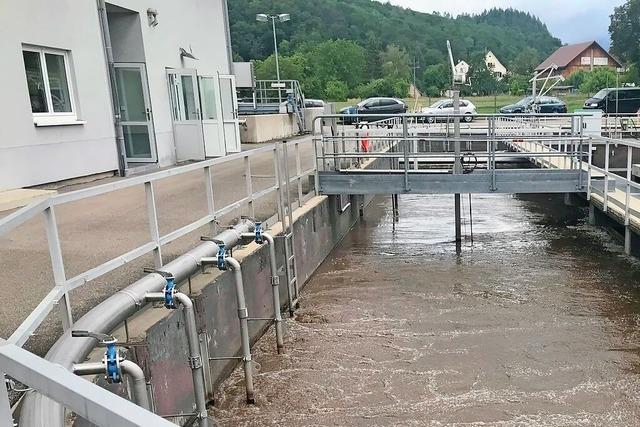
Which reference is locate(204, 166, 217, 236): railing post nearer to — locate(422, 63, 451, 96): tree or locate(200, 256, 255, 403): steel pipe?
locate(200, 256, 255, 403): steel pipe

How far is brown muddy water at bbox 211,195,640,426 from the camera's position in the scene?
537 cm

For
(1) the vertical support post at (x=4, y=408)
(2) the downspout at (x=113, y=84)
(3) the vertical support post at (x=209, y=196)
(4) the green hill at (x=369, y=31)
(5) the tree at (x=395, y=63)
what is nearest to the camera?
(1) the vertical support post at (x=4, y=408)

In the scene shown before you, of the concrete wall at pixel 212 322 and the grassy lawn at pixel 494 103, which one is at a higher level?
the grassy lawn at pixel 494 103

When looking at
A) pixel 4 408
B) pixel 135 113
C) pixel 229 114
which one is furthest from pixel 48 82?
pixel 4 408

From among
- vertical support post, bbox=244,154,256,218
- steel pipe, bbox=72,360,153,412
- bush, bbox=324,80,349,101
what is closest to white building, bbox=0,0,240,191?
vertical support post, bbox=244,154,256,218

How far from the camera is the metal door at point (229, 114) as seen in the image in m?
14.6

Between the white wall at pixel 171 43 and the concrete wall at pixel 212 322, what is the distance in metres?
5.47

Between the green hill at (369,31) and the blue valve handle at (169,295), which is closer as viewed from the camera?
the blue valve handle at (169,295)

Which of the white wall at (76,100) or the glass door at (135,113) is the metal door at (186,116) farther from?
the white wall at (76,100)

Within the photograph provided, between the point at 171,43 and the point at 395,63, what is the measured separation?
3331 inches

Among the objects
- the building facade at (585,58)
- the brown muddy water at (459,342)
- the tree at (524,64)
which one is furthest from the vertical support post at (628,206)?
the building facade at (585,58)

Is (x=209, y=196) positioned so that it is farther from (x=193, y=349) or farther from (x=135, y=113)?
A: (x=135, y=113)

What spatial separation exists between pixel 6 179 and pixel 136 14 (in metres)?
5.09

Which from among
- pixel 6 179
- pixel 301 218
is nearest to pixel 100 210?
pixel 6 179
